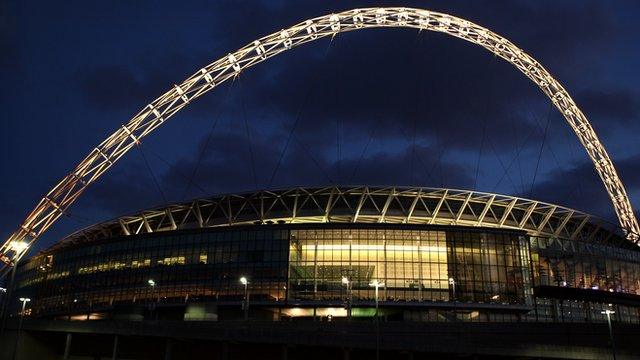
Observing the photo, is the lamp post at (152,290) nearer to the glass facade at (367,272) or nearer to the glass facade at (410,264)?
the glass facade at (367,272)

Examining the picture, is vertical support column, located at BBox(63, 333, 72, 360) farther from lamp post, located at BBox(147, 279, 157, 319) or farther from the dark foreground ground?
lamp post, located at BBox(147, 279, 157, 319)

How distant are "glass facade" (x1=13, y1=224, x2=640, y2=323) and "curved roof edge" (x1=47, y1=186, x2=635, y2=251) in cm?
Answer: 667

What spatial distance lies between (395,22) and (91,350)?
4615 cm

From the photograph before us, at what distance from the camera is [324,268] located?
74125mm

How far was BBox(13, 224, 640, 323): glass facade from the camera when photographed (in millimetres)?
72562

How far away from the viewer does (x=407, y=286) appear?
72.8 meters

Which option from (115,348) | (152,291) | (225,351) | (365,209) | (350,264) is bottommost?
(225,351)

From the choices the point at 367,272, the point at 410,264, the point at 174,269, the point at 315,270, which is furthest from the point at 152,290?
the point at 410,264

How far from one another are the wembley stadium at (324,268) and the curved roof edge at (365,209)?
0.96ft

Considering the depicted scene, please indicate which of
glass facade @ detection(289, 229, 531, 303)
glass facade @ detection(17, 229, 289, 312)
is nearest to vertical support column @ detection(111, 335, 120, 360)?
glass facade @ detection(17, 229, 289, 312)

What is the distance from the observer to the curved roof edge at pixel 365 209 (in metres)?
85.0

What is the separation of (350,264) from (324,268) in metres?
3.31

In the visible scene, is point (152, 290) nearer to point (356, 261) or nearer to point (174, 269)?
point (174, 269)

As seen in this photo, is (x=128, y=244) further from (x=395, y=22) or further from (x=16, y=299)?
(x=395, y=22)
